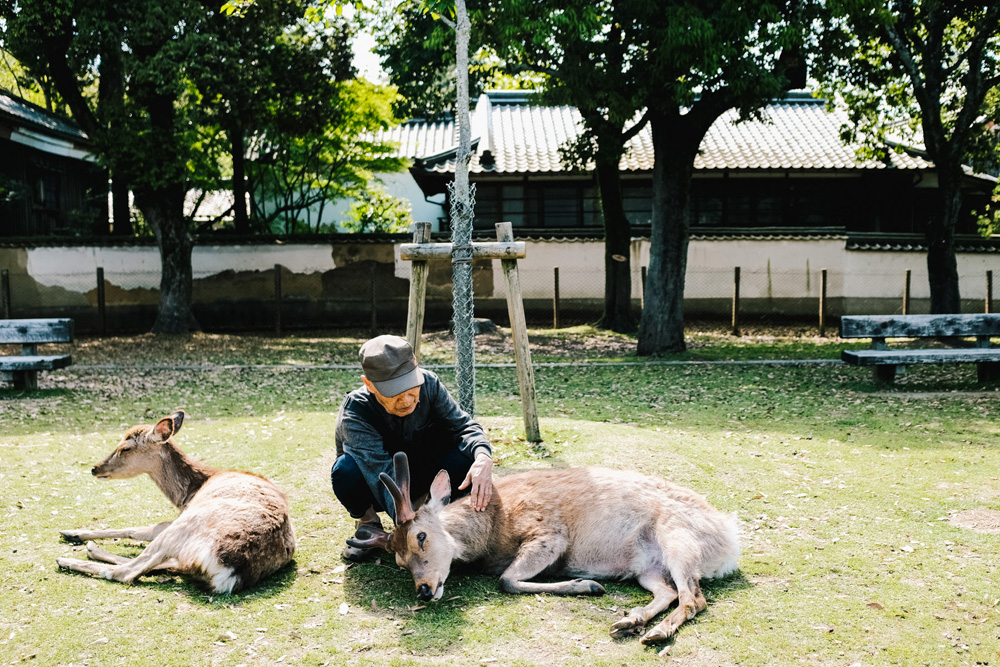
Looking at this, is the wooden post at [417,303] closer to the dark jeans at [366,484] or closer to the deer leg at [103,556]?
the dark jeans at [366,484]

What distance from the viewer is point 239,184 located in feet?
66.7

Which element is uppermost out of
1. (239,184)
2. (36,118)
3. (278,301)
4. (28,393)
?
(36,118)

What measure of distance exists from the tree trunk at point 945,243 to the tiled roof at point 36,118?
1915 cm

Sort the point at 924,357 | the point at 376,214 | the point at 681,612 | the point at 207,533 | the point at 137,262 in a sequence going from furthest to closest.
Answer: the point at 376,214, the point at 137,262, the point at 924,357, the point at 207,533, the point at 681,612

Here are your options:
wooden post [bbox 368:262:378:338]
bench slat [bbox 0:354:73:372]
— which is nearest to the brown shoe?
bench slat [bbox 0:354:73:372]

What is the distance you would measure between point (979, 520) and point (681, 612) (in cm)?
263

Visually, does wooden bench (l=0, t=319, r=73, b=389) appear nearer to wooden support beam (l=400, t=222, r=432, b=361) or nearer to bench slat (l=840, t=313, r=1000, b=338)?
wooden support beam (l=400, t=222, r=432, b=361)

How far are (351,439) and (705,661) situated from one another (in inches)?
80.4

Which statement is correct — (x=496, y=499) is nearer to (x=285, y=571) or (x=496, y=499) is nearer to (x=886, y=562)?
(x=285, y=571)

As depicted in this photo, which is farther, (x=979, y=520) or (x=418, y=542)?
(x=979, y=520)

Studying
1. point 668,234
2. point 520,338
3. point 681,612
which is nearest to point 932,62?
point 668,234

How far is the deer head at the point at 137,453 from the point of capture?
16.2 feet

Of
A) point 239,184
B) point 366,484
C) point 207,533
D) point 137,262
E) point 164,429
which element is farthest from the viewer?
point 239,184

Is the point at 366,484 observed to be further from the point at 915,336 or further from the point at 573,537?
the point at 915,336
